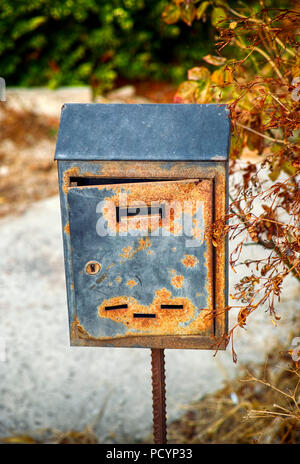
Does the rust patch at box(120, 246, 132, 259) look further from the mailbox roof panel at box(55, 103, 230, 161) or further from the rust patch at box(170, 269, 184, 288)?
the mailbox roof panel at box(55, 103, 230, 161)

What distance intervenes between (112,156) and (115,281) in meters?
0.34

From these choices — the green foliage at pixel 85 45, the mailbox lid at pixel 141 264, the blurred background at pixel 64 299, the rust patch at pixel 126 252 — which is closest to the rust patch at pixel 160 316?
the mailbox lid at pixel 141 264

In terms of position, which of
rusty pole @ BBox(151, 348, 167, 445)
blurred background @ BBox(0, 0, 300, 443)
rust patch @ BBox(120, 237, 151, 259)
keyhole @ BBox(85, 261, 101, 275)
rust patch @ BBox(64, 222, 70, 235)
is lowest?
blurred background @ BBox(0, 0, 300, 443)

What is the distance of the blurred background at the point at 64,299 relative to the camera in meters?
2.49

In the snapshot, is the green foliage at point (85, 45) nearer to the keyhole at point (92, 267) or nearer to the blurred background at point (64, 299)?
the blurred background at point (64, 299)

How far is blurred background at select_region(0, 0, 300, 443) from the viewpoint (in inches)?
98.1

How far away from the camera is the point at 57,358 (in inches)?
118

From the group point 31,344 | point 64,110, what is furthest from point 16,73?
point 64,110

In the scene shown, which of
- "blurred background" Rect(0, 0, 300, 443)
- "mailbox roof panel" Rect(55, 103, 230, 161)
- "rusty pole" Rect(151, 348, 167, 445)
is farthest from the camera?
"blurred background" Rect(0, 0, 300, 443)

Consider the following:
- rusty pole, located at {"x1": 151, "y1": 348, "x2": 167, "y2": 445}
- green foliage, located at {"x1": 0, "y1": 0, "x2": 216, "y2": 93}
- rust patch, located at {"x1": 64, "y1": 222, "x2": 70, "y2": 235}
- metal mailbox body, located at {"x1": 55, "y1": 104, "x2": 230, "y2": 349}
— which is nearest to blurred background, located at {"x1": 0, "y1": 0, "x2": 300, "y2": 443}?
green foliage, located at {"x1": 0, "y1": 0, "x2": 216, "y2": 93}

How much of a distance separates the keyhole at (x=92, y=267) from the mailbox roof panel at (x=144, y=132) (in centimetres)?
Answer: 28

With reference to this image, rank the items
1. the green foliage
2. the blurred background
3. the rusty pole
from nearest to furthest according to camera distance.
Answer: the rusty pole < the blurred background < the green foliage

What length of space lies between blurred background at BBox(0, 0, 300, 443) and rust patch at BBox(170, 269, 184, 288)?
400 mm
